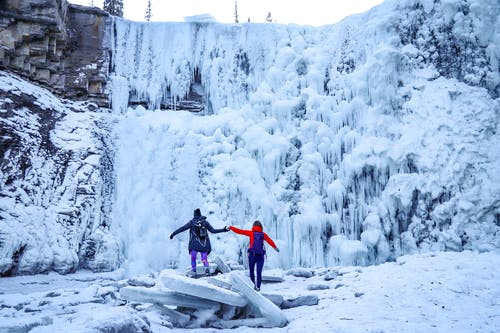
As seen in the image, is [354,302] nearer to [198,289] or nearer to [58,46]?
[198,289]

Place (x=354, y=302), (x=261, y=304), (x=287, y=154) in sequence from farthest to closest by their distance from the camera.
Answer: (x=287, y=154) → (x=354, y=302) → (x=261, y=304)

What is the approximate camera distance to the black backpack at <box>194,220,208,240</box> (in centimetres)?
728

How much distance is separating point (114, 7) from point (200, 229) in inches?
703

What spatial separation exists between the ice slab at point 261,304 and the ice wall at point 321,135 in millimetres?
4984

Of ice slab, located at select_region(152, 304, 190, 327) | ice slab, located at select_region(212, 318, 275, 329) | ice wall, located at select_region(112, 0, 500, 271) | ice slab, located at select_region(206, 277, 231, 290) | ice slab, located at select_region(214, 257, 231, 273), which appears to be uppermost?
ice wall, located at select_region(112, 0, 500, 271)

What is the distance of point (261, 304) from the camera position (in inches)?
183

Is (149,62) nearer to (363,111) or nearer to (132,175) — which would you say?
(132,175)

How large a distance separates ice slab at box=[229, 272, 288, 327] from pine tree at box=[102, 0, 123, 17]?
1986 cm

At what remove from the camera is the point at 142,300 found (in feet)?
15.4

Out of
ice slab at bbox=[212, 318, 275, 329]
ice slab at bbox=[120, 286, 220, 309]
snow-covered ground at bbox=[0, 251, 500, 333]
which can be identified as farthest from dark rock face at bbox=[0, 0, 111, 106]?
ice slab at bbox=[212, 318, 275, 329]

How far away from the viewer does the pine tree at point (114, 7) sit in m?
20.9

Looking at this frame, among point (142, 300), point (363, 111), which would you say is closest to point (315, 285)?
point (142, 300)

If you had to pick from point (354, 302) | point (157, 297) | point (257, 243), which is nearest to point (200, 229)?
point (257, 243)

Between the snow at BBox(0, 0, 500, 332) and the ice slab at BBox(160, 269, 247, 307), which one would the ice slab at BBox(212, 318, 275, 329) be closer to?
the ice slab at BBox(160, 269, 247, 307)
